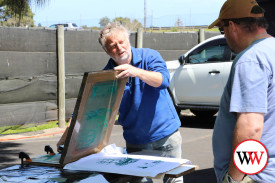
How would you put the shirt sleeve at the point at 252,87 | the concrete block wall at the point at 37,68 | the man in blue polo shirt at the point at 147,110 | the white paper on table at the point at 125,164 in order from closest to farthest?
the shirt sleeve at the point at 252,87 → the white paper on table at the point at 125,164 → the man in blue polo shirt at the point at 147,110 → the concrete block wall at the point at 37,68

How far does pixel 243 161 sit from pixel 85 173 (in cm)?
93

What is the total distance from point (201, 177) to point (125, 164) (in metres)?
3.68

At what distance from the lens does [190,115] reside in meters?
12.6

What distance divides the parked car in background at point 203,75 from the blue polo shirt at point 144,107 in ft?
22.0

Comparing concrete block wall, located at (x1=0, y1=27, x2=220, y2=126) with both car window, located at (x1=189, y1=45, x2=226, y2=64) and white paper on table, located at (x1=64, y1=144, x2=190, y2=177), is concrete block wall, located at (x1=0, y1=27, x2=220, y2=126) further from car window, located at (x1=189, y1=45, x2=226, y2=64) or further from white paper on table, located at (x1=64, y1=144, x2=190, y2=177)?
white paper on table, located at (x1=64, y1=144, x2=190, y2=177)

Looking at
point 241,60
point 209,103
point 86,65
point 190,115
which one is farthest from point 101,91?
point 190,115

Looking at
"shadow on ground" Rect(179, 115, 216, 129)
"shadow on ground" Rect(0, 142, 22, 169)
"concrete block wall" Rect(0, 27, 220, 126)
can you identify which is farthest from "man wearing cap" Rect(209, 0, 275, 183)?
"shadow on ground" Rect(179, 115, 216, 129)

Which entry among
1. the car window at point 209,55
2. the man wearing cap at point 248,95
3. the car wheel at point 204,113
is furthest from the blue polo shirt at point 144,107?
the car wheel at point 204,113

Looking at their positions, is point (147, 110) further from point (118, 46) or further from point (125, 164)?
point (125, 164)

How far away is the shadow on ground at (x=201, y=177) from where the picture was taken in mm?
5996

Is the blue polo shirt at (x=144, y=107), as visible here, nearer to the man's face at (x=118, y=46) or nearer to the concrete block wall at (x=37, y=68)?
the man's face at (x=118, y=46)

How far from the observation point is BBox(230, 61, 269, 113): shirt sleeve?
2094mm

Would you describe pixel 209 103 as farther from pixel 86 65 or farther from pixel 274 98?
pixel 274 98

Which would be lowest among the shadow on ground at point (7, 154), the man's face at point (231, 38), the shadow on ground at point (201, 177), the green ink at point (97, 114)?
the shadow on ground at point (7, 154)
